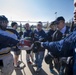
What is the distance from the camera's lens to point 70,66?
2279mm

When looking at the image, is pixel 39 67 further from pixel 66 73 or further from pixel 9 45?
pixel 66 73

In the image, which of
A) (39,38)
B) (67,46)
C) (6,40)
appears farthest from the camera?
(39,38)

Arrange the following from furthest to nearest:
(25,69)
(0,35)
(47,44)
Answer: (25,69) < (0,35) < (47,44)

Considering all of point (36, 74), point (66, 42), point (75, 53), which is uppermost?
point (66, 42)

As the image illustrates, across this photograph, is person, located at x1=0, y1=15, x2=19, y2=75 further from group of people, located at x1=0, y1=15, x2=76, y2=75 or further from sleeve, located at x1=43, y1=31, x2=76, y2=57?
sleeve, located at x1=43, y1=31, x2=76, y2=57

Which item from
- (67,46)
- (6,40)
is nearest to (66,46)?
(67,46)

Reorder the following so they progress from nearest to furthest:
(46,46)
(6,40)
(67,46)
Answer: (67,46), (46,46), (6,40)

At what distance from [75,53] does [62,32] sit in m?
2.74

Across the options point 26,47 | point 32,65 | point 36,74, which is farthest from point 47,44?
point 32,65

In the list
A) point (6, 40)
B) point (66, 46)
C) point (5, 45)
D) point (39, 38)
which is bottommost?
point (39, 38)

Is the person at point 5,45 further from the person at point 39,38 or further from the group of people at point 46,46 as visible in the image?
the person at point 39,38

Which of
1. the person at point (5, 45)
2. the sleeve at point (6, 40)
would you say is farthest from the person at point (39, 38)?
the sleeve at point (6, 40)

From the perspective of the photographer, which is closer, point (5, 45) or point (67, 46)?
point (67, 46)

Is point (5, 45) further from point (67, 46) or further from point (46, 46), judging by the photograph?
point (67, 46)
